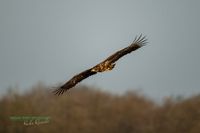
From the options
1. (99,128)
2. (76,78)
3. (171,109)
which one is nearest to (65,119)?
(99,128)

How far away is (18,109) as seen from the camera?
6141cm

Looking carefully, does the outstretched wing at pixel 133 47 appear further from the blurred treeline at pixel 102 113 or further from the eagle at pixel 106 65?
the blurred treeline at pixel 102 113

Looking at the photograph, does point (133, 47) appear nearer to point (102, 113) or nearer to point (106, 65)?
point (106, 65)

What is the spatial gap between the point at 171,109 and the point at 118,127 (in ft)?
13.7

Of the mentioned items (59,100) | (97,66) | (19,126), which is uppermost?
(59,100)

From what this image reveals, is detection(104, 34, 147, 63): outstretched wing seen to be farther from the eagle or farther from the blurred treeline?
the blurred treeline

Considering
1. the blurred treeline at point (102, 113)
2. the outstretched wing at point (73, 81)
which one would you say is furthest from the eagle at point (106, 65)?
the blurred treeline at point (102, 113)

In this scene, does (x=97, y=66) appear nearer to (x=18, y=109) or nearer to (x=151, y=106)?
(x=18, y=109)

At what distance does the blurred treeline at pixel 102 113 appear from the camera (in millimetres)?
60625

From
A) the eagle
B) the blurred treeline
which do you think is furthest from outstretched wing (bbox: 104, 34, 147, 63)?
the blurred treeline

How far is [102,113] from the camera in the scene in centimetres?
6725

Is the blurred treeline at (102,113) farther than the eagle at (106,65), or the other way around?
the blurred treeline at (102,113)

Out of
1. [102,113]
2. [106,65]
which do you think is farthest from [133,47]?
[102,113]

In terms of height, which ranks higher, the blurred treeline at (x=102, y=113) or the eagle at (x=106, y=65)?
the blurred treeline at (x=102, y=113)
